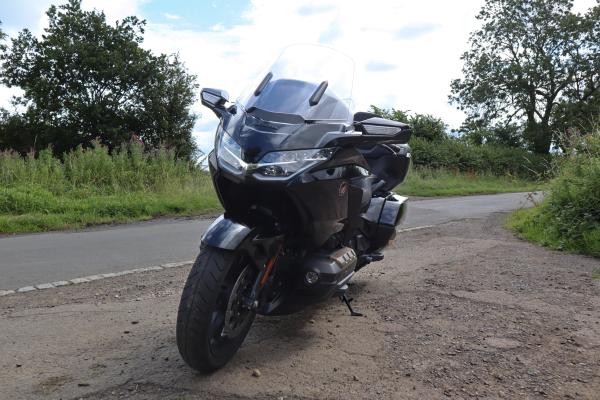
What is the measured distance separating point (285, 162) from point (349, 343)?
1.46 m

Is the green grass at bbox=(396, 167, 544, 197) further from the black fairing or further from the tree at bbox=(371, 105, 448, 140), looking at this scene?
the black fairing

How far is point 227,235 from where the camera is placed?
3.21 m

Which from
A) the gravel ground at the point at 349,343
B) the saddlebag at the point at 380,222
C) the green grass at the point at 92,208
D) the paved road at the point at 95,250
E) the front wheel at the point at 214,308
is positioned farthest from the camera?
the green grass at the point at 92,208

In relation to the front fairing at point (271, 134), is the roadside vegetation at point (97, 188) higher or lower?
lower

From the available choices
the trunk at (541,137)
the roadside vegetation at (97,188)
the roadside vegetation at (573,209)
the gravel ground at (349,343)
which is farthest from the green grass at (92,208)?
the trunk at (541,137)

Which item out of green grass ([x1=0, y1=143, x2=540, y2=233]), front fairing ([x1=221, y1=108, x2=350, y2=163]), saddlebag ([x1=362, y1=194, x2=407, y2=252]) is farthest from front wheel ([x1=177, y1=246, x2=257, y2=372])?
green grass ([x1=0, y1=143, x2=540, y2=233])

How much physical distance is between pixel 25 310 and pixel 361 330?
2827 mm

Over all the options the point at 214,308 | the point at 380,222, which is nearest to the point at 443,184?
the point at 380,222

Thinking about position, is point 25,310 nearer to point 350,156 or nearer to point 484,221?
point 350,156

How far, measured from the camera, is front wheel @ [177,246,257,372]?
3092 mm

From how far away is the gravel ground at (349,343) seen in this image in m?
3.20

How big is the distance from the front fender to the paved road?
3.29m

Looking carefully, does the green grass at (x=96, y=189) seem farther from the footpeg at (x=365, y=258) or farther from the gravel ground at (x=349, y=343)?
the footpeg at (x=365, y=258)

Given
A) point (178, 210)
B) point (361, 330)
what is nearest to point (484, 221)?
point (178, 210)
